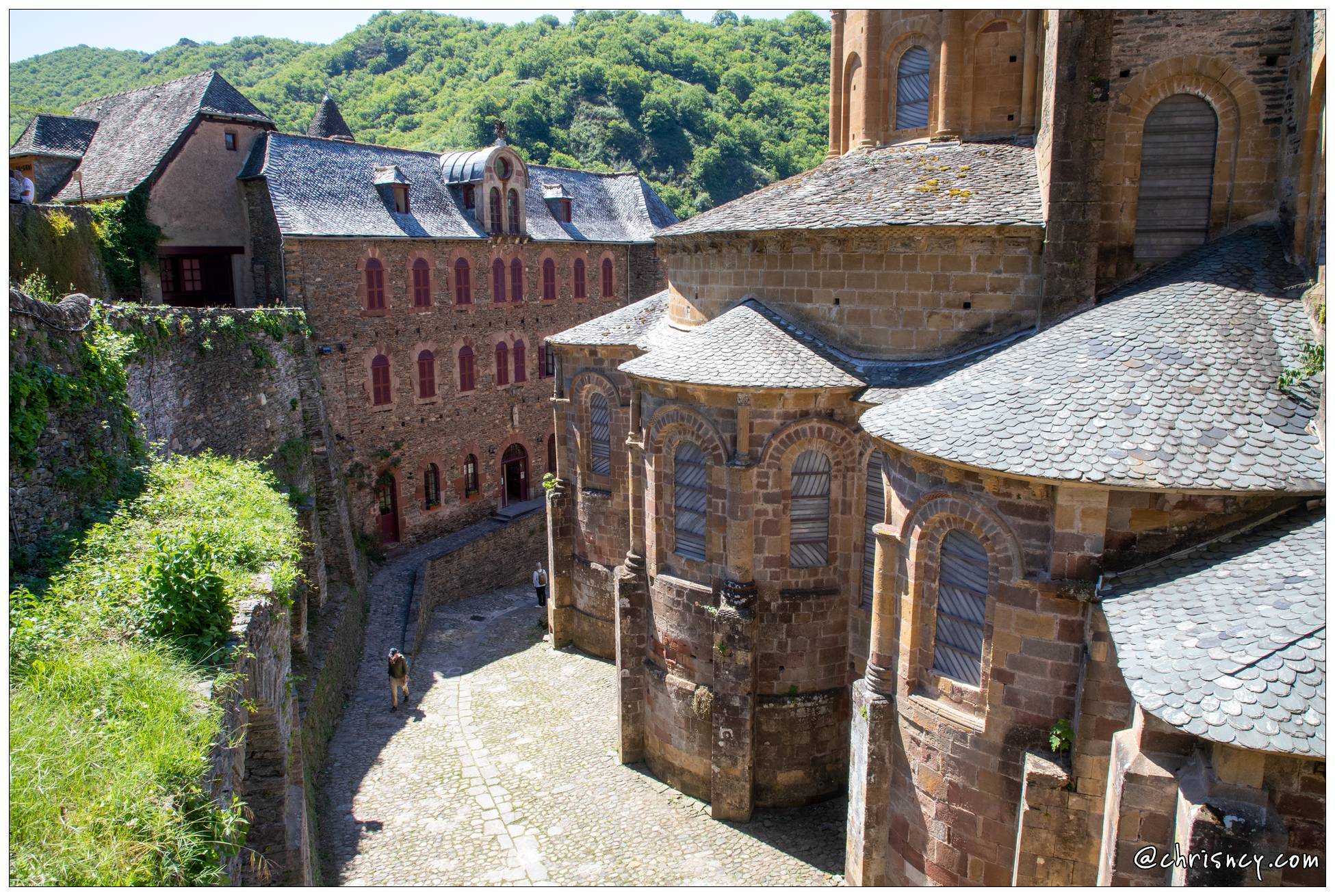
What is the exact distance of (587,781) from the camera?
48.8ft

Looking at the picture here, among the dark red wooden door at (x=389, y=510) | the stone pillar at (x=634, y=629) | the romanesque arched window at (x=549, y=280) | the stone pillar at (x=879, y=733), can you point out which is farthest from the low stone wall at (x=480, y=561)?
the stone pillar at (x=879, y=733)

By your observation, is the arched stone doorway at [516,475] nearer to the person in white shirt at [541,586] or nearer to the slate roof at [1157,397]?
the person in white shirt at [541,586]

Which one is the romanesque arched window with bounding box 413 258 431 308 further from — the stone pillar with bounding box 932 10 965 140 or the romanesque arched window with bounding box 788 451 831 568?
the romanesque arched window with bounding box 788 451 831 568

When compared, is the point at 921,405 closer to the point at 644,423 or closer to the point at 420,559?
the point at 644,423

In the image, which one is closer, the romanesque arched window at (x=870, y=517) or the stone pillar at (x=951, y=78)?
the romanesque arched window at (x=870, y=517)

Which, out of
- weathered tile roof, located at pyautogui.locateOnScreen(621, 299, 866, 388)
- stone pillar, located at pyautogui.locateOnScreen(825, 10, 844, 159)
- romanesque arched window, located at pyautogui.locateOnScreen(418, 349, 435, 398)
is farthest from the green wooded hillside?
weathered tile roof, located at pyautogui.locateOnScreen(621, 299, 866, 388)

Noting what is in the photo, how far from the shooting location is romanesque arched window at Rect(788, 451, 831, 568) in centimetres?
1311

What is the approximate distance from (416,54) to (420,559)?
198 ft

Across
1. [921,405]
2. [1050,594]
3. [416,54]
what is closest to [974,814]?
[1050,594]

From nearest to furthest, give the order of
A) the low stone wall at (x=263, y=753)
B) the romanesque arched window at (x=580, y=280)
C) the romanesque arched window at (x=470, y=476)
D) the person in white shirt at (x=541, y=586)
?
the low stone wall at (x=263, y=753), the person in white shirt at (x=541, y=586), the romanesque arched window at (x=470, y=476), the romanesque arched window at (x=580, y=280)

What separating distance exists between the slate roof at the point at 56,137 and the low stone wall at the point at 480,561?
51.2 feet

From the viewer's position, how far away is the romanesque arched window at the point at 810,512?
13109 millimetres

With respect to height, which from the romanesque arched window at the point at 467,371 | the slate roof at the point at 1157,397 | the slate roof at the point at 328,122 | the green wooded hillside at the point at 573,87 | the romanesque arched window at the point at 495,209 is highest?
the green wooded hillside at the point at 573,87

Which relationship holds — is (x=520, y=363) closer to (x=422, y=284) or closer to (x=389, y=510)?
(x=422, y=284)
